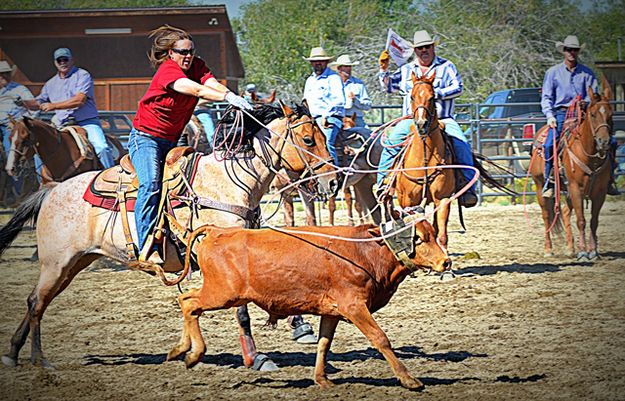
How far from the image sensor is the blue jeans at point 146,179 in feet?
19.1

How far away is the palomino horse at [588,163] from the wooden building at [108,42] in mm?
13429

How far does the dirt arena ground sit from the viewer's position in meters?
5.09

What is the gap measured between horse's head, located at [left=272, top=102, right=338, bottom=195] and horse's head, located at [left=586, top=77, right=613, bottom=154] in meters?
4.92

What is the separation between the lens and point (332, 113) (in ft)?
37.2

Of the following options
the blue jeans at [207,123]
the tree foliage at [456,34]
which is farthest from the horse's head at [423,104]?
the tree foliage at [456,34]

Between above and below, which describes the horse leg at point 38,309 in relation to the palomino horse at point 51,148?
below

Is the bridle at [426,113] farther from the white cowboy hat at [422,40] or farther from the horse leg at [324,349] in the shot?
the horse leg at [324,349]

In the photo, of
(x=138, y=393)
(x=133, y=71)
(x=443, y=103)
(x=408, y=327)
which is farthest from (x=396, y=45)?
(x=133, y=71)

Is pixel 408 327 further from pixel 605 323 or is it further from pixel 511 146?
pixel 511 146

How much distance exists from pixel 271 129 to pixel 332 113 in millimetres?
5268

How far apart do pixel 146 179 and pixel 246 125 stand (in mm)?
818

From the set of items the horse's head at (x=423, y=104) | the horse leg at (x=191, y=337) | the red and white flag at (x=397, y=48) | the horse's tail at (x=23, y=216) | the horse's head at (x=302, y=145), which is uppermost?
the red and white flag at (x=397, y=48)

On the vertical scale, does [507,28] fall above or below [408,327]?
above

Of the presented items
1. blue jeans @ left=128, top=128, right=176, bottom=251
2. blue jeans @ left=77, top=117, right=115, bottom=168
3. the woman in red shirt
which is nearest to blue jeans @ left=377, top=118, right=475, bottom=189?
blue jeans @ left=77, top=117, right=115, bottom=168
